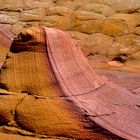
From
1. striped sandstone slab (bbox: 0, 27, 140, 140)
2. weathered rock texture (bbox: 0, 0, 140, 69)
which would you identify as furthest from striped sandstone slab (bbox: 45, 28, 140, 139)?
weathered rock texture (bbox: 0, 0, 140, 69)

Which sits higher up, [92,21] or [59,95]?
[92,21]

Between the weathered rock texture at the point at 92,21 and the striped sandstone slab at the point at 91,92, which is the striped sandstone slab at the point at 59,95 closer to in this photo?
the striped sandstone slab at the point at 91,92

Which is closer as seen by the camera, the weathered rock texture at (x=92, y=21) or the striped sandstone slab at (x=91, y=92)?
the striped sandstone slab at (x=91, y=92)

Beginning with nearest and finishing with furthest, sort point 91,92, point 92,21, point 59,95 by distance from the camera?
1. point 59,95
2. point 91,92
3. point 92,21

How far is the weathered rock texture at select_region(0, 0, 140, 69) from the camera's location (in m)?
4.67

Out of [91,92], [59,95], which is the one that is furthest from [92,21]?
[59,95]

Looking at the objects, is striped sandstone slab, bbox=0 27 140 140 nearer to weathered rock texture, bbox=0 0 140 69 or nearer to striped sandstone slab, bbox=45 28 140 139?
striped sandstone slab, bbox=45 28 140 139

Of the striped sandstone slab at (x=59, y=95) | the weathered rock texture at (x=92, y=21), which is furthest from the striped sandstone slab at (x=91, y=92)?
the weathered rock texture at (x=92, y=21)

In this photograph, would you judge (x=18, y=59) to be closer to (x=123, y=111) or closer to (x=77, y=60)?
(x=77, y=60)

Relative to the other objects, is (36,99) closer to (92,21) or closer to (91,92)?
(91,92)

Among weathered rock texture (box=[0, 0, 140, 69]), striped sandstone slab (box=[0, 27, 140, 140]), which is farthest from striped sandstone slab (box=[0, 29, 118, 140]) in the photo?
weathered rock texture (box=[0, 0, 140, 69])

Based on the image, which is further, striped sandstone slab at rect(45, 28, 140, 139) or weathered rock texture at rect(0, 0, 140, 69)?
weathered rock texture at rect(0, 0, 140, 69)

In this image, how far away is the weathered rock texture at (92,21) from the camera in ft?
15.3

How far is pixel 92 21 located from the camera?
5309mm
